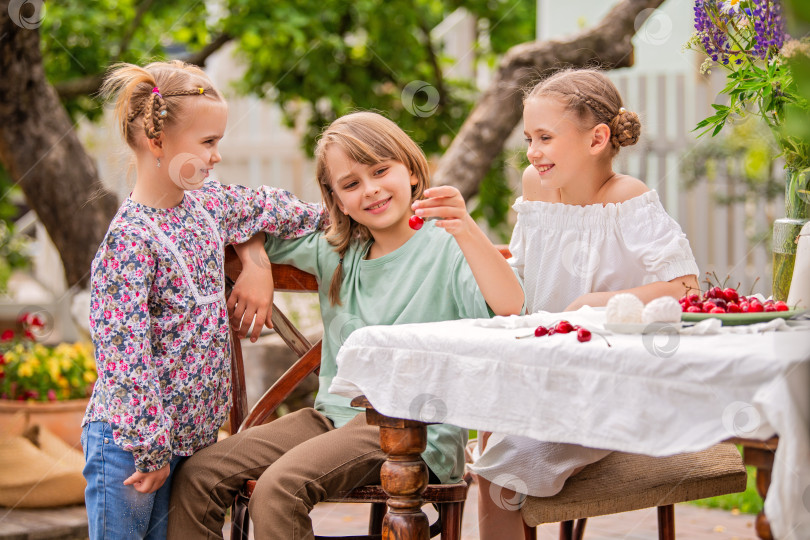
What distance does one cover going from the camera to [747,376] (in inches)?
45.9

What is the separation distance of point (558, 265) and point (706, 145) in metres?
6.47

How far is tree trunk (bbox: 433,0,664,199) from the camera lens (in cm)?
482

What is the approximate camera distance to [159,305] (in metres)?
2.05

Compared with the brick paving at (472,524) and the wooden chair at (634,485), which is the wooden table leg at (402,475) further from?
the brick paving at (472,524)

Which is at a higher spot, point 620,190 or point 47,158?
point 47,158

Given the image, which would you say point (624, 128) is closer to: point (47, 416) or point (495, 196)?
point (47, 416)

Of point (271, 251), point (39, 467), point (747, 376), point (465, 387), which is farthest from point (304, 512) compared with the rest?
point (39, 467)

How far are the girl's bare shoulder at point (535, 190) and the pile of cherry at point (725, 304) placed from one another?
79 centimetres

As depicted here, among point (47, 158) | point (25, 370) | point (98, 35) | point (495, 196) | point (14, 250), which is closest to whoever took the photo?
point (25, 370)

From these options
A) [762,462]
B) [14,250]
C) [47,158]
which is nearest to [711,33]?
[762,462]

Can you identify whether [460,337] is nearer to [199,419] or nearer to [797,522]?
[797,522]

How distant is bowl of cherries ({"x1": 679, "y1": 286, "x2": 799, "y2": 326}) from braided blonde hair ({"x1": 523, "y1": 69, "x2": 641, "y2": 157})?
0.68 meters

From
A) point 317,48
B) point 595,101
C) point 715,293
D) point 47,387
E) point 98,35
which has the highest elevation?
point 98,35

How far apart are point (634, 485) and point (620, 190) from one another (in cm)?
73
